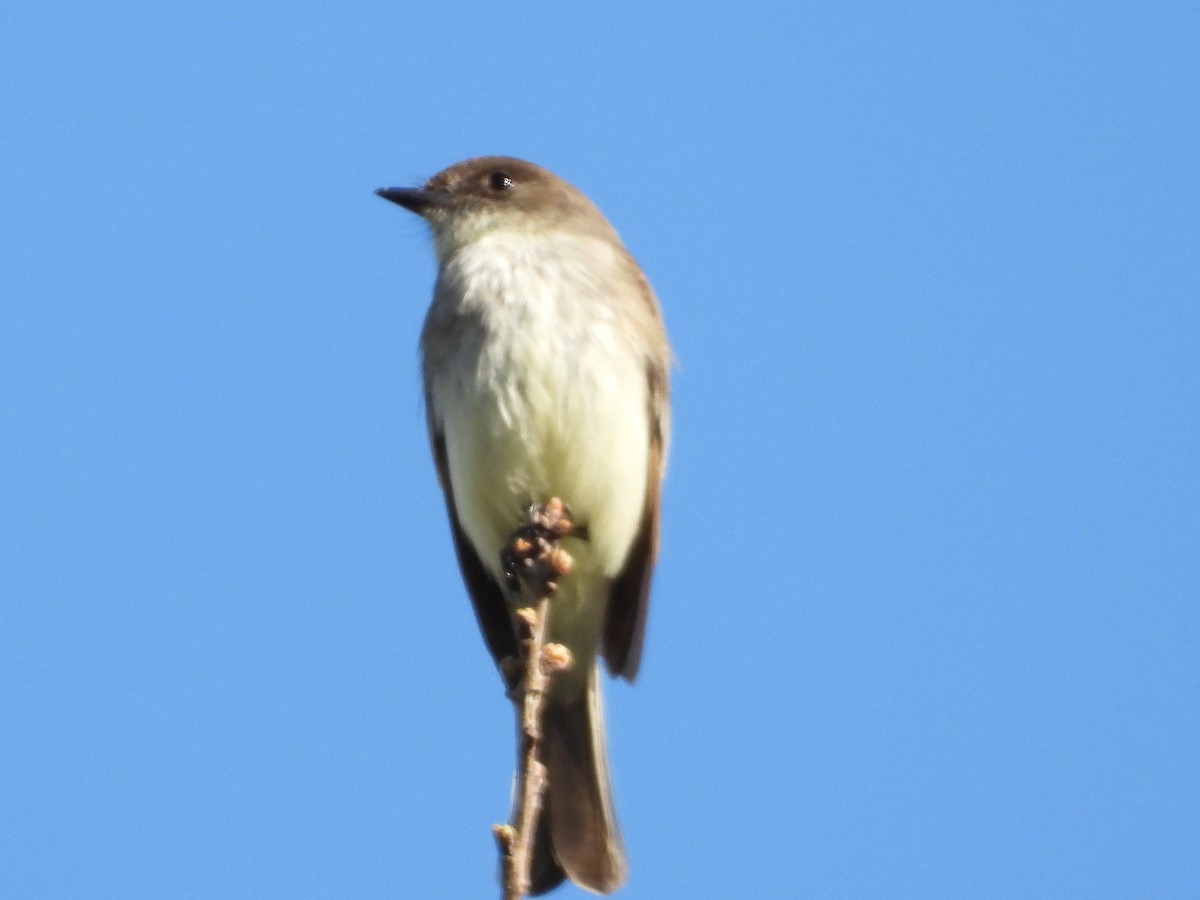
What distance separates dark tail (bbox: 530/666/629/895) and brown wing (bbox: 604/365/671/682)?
0.71ft

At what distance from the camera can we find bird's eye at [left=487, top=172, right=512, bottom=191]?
7660 mm

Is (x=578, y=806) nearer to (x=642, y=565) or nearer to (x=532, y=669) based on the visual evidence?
(x=642, y=565)

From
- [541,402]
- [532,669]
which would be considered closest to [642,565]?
[541,402]

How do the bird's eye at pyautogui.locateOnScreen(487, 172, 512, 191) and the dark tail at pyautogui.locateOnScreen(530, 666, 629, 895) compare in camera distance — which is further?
the bird's eye at pyautogui.locateOnScreen(487, 172, 512, 191)

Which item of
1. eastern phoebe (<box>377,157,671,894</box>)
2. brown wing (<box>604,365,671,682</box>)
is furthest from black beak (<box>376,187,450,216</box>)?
brown wing (<box>604,365,671,682</box>)

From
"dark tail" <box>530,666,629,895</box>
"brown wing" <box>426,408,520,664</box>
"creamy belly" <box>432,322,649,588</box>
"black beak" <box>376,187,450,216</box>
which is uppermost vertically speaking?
"black beak" <box>376,187,450,216</box>

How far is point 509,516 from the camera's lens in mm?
6609

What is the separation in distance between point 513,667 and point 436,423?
2.11 metres

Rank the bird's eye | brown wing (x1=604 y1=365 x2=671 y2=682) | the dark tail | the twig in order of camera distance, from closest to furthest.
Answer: the twig → the dark tail → brown wing (x1=604 y1=365 x2=671 y2=682) → the bird's eye

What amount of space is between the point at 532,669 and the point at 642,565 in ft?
9.81

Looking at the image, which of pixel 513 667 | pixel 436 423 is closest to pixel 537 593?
pixel 513 667

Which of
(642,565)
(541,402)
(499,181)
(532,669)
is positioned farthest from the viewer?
(499,181)

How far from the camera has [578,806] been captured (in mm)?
6598

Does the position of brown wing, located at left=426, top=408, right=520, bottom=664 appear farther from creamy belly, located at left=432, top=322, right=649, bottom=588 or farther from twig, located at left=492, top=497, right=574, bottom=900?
twig, located at left=492, top=497, right=574, bottom=900
